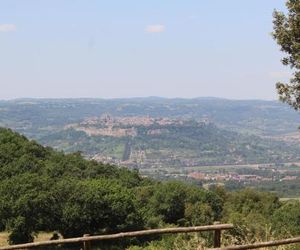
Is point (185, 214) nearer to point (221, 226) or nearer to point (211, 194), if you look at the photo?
point (211, 194)

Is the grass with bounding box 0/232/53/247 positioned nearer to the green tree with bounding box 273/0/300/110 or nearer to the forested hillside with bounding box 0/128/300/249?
the forested hillside with bounding box 0/128/300/249

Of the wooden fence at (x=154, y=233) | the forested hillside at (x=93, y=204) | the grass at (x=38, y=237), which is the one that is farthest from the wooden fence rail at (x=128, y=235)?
the grass at (x=38, y=237)

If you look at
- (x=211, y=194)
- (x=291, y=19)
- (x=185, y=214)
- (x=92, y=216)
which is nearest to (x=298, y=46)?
(x=291, y=19)

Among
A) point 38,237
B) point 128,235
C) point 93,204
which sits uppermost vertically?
point 128,235

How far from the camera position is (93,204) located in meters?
64.4

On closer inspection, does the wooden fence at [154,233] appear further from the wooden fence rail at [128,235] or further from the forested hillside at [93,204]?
the forested hillside at [93,204]

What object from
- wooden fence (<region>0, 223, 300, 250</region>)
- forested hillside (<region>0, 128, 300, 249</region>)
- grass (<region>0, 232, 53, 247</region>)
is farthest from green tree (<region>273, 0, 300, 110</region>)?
grass (<region>0, 232, 53, 247</region>)

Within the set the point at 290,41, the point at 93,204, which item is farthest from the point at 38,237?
the point at 290,41

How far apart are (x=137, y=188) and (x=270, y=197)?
23.2 metres

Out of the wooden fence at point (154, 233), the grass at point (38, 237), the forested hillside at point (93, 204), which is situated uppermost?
the wooden fence at point (154, 233)

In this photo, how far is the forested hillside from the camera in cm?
6219

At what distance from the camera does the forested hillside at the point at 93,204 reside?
62.2m

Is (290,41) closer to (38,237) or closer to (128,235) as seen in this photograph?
(128,235)

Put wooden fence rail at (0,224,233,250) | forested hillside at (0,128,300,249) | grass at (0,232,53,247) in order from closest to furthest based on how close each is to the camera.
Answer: wooden fence rail at (0,224,233,250) → forested hillside at (0,128,300,249) → grass at (0,232,53,247)
